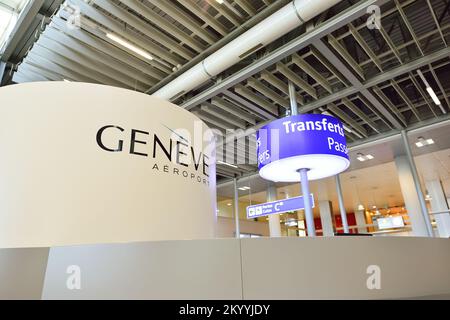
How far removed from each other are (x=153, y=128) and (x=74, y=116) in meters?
0.54

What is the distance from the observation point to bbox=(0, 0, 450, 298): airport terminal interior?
3.57 metres

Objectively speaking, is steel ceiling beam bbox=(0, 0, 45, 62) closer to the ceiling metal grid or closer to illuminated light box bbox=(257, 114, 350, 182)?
the ceiling metal grid

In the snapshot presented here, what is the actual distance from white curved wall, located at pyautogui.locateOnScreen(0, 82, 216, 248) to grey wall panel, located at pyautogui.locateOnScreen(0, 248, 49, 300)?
0.32 meters

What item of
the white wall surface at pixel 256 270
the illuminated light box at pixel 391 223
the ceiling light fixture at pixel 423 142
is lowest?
the white wall surface at pixel 256 270

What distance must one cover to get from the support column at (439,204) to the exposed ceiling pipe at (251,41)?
8.08 meters

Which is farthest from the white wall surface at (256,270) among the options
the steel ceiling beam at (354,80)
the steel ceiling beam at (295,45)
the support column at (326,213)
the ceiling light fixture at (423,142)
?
the support column at (326,213)

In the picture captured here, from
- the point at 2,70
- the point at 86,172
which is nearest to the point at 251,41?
the point at 86,172

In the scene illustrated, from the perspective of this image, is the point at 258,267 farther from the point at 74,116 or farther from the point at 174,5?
the point at 174,5

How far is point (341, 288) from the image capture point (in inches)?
46.2

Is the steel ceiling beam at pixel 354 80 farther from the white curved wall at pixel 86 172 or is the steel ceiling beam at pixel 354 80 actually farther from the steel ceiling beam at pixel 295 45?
the white curved wall at pixel 86 172

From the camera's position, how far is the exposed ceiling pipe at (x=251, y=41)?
319cm

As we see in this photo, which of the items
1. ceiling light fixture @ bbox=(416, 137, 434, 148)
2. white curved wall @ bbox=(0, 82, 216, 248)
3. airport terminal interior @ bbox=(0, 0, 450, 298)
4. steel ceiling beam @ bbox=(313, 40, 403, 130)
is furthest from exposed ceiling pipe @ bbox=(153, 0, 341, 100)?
ceiling light fixture @ bbox=(416, 137, 434, 148)

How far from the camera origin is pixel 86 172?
1962mm
